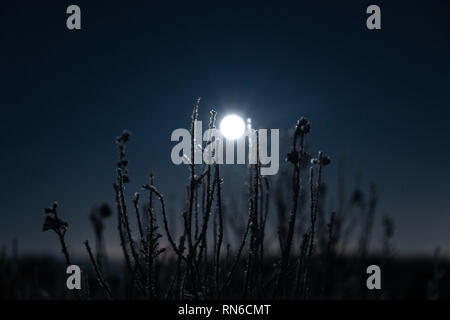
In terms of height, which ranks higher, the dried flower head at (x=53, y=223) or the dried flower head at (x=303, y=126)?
the dried flower head at (x=303, y=126)

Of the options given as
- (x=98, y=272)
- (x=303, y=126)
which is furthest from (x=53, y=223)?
(x=303, y=126)

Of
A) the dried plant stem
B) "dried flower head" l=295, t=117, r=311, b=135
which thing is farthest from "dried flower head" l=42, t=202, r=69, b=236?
"dried flower head" l=295, t=117, r=311, b=135

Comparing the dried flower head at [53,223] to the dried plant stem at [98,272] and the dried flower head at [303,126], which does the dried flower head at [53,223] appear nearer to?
the dried plant stem at [98,272]

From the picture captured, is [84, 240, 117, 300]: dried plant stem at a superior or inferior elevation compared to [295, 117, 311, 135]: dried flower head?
inferior

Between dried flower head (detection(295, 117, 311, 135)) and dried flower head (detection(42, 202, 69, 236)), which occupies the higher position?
dried flower head (detection(295, 117, 311, 135))

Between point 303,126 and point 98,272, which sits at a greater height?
point 303,126

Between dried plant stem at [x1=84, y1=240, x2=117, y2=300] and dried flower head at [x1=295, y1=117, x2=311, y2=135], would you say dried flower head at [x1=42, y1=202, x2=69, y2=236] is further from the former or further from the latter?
dried flower head at [x1=295, y1=117, x2=311, y2=135]

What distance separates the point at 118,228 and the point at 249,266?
28.9 inches

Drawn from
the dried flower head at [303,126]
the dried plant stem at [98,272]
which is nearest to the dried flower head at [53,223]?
the dried plant stem at [98,272]

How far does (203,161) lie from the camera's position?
2221mm

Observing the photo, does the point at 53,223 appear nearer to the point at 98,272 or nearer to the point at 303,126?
the point at 98,272
